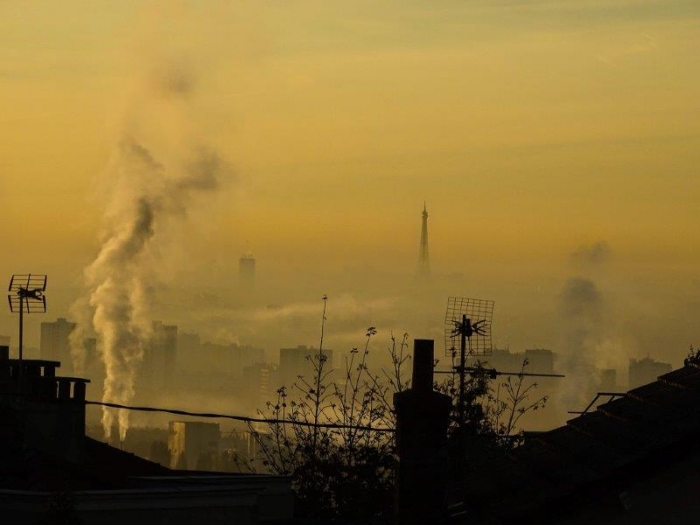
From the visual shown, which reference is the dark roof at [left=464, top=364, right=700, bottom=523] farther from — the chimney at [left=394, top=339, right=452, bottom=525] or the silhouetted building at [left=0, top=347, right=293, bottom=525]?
the silhouetted building at [left=0, top=347, right=293, bottom=525]

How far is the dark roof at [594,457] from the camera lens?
13.6m

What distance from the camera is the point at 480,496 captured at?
50.1 feet

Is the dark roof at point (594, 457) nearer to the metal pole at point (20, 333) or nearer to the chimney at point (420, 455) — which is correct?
the chimney at point (420, 455)

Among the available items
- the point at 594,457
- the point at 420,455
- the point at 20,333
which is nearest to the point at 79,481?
the point at 20,333

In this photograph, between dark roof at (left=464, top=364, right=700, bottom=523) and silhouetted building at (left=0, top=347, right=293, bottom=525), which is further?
silhouetted building at (left=0, top=347, right=293, bottom=525)

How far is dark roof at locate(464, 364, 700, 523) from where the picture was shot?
44.5 feet

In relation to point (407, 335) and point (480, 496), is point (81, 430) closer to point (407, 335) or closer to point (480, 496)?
point (407, 335)

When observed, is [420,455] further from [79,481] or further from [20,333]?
[20,333]

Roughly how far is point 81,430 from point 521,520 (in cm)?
1676

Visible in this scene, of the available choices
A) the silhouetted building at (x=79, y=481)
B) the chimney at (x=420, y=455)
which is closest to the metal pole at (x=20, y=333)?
the silhouetted building at (x=79, y=481)

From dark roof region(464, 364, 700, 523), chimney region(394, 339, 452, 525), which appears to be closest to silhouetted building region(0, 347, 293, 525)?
chimney region(394, 339, 452, 525)

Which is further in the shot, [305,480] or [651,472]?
[305,480]

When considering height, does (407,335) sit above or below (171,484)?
above

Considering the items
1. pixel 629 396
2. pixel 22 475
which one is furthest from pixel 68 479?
pixel 629 396
